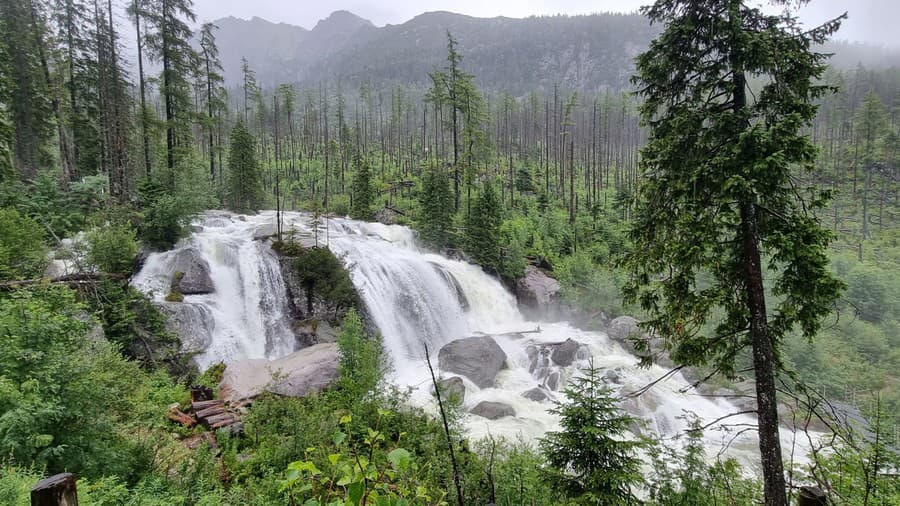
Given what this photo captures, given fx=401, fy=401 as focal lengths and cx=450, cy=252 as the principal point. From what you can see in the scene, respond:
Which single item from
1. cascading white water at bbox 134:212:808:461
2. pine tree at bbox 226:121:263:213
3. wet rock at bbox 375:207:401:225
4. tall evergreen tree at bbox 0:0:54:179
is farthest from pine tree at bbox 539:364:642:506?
pine tree at bbox 226:121:263:213

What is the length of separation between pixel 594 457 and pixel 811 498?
329cm

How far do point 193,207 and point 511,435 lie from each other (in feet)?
54.1

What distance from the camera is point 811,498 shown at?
3135 millimetres

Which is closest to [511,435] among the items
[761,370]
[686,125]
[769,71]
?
[761,370]

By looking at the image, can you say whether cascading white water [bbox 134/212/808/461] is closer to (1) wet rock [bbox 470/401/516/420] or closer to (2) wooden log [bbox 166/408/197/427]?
(1) wet rock [bbox 470/401/516/420]

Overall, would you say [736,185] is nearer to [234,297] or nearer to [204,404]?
[204,404]

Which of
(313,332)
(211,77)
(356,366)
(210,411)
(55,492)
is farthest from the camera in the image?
(211,77)

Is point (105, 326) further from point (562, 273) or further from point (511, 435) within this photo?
point (562, 273)

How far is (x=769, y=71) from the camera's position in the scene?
5.94 m

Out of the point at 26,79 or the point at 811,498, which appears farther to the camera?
the point at 26,79

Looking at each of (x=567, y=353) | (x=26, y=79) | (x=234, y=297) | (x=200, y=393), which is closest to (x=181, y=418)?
(x=200, y=393)

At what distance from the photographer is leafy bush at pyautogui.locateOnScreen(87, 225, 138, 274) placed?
12883 millimetres

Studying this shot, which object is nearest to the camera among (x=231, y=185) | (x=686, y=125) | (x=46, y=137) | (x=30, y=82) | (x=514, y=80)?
(x=686, y=125)

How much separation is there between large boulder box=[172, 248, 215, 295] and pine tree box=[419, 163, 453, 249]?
1301 centimetres
